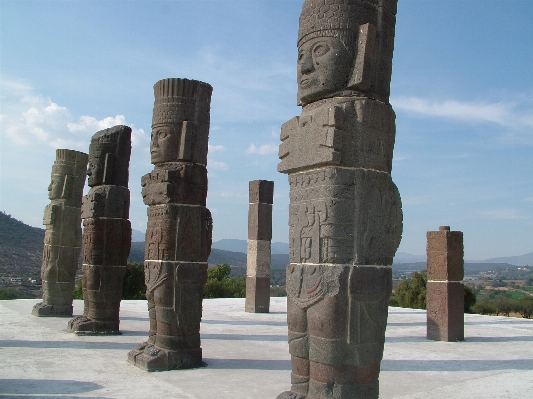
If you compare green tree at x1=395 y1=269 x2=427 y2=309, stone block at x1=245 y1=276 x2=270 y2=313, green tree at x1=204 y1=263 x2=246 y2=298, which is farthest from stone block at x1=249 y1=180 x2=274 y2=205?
green tree at x1=204 y1=263 x2=246 y2=298

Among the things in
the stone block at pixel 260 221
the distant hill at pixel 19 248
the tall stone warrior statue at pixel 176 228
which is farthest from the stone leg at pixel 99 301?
the distant hill at pixel 19 248

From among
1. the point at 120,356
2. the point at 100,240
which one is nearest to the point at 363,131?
the point at 120,356

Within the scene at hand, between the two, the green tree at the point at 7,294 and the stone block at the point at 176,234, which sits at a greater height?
the stone block at the point at 176,234

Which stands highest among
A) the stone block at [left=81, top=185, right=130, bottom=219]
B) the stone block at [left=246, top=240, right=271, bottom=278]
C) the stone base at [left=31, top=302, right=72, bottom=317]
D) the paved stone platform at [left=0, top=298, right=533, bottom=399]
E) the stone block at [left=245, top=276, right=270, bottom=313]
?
the stone block at [left=81, top=185, right=130, bottom=219]

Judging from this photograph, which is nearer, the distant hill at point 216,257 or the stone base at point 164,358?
the stone base at point 164,358

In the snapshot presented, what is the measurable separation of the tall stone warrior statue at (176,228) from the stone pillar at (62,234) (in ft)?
19.4

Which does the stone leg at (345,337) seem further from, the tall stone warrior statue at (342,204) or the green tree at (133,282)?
the green tree at (133,282)

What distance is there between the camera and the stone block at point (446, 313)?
33.5 ft

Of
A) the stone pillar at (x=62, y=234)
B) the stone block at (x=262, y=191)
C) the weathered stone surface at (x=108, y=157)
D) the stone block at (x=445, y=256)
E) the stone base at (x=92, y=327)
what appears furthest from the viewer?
the stone block at (x=262, y=191)

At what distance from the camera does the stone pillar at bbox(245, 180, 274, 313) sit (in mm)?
14609

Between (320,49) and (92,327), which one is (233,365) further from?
(320,49)

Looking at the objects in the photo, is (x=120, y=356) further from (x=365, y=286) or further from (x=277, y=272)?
(x=277, y=272)

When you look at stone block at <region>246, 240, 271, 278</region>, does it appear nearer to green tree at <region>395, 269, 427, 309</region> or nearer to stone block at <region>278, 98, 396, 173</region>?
green tree at <region>395, 269, 427, 309</region>

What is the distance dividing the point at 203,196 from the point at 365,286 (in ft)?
12.8
